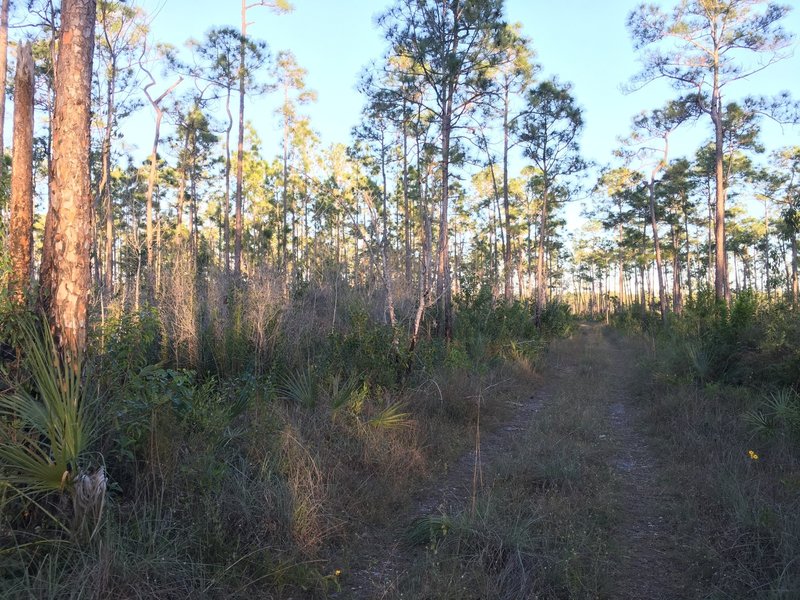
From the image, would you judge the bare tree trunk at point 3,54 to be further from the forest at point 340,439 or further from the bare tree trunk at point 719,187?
the bare tree trunk at point 719,187

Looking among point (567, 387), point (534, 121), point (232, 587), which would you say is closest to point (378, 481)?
point (232, 587)

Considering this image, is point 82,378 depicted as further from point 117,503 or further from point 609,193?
point 609,193

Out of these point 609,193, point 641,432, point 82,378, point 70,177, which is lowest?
point 641,432

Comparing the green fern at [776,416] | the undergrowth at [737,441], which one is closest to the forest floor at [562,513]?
the undergrowth at [737,441]

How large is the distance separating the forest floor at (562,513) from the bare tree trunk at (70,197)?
8.81ft

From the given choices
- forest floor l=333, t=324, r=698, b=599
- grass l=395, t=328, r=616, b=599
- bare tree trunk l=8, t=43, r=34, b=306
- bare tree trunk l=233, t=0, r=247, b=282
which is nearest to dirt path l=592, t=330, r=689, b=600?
forest floor l=333, t=324, r=698, b=599

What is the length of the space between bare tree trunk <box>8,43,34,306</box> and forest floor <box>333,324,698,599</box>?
11.6ft

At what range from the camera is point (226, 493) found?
370 centimetres

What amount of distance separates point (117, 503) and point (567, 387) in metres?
9.05

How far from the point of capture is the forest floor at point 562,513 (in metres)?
3.17

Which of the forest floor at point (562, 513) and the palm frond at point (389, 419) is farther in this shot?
the palm frond at point (389, 419)

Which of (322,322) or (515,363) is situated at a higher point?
(322,322)

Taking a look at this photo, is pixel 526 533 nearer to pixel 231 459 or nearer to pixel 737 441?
pixel 231 459

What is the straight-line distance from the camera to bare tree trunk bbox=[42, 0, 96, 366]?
349cm
